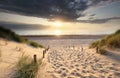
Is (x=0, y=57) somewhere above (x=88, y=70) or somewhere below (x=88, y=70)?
above

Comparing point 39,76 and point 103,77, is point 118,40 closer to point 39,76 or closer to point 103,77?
point 103,77

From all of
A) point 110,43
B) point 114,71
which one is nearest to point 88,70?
point 114,71

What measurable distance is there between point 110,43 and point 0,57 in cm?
808

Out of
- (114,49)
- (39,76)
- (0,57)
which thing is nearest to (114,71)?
(39,76)

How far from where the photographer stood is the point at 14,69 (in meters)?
6.21

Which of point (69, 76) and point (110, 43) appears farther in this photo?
point (110, 43)

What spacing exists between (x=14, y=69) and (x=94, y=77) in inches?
105

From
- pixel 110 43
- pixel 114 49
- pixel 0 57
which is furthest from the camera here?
pixel 110 43

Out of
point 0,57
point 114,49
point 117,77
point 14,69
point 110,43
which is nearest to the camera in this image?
point 14,69

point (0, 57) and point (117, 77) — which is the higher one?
point (0, 57)

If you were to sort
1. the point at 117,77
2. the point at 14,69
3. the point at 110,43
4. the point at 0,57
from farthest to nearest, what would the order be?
1. the point at 110,43
2. the point at 0,57
3. the point at 117,77
4. the point at 14,69

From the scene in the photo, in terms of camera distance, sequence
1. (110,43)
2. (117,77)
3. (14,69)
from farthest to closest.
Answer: (110,43), (117,77), (14,69)

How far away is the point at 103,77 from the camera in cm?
681

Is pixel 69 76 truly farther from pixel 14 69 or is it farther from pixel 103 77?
pixel 14 69
